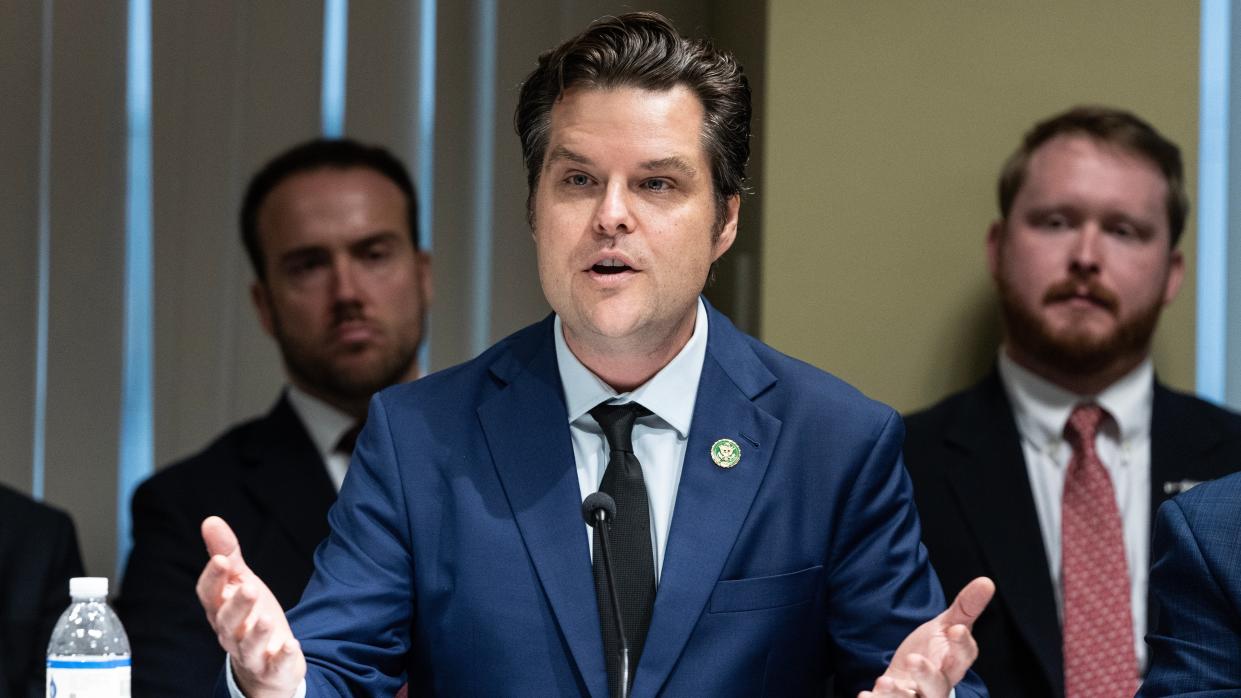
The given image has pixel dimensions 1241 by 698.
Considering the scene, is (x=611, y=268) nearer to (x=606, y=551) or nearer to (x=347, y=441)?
(x=606, y=551)

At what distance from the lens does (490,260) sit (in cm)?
400

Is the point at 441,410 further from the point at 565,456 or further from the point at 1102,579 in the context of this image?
the point at 1102,579

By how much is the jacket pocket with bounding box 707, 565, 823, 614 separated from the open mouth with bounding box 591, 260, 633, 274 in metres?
0.45

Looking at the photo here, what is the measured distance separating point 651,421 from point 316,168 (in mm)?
1850

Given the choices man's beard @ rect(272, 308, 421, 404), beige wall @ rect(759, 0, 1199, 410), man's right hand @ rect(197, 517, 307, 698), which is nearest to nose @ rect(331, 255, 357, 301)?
man's beard @ rect(272, 308, 421, 404)

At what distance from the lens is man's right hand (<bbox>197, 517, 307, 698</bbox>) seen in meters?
1.73

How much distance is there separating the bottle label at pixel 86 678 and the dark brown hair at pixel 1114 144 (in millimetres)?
2402

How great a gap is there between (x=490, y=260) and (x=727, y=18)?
33.9 inches

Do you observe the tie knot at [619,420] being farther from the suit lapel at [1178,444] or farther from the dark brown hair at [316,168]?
the dark brown hair at [316,168]

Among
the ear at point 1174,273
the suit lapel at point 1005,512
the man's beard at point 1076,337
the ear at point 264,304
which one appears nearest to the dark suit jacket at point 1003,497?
the suit lapel at point 1005,512

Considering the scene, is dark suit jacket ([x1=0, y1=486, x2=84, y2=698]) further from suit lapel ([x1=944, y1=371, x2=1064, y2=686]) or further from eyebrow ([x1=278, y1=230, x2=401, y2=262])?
suit lapel ([x1=944, y1=371, x2=1064, y2=686])

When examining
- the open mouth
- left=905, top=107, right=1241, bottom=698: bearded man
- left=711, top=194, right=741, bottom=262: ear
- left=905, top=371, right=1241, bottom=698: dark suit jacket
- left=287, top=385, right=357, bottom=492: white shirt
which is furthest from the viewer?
left=287, top=385, right=357, bottom=492: white shirt

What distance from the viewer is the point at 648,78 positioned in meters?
2.18

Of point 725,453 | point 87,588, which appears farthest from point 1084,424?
point 87,588
